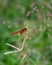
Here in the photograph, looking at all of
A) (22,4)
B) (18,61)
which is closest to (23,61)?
(18,61)

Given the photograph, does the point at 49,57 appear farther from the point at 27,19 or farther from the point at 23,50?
the point at 27,19

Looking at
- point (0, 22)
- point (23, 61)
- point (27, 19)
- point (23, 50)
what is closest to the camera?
point (23, 61)

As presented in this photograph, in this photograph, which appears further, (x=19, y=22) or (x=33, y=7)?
(x=19, y=22)

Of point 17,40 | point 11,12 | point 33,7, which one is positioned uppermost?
point 33,7

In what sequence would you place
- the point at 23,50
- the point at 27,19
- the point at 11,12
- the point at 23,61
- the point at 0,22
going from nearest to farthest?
the point at 23,61 < the point at 23,50 < the point at 0,22 < the point at 27,19 < the point at 11,12

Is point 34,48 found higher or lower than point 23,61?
lower

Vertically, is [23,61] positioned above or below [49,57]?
above

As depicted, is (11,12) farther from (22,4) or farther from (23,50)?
(23,50)

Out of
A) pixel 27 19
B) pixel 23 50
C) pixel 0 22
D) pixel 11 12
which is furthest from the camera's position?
pixel 11 12

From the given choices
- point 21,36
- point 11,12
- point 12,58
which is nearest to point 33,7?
point 21,36
